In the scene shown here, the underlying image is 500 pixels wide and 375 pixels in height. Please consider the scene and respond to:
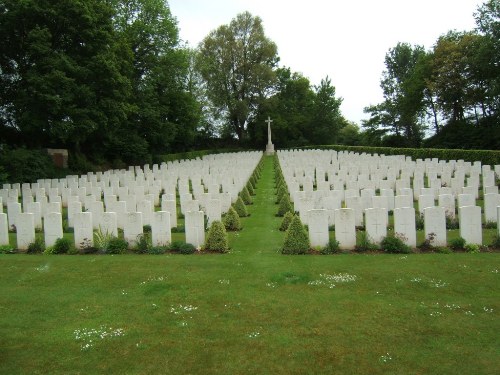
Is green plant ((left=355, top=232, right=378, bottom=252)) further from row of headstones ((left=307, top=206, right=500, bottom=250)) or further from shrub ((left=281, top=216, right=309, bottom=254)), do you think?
shrub ((left=281, top=216, right=309, bottom=254))

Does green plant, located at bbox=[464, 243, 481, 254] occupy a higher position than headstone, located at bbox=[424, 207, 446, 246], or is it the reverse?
headstone, located at bbox=[424, 207, 446, 246]

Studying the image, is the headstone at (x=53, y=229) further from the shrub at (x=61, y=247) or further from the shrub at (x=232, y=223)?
the shrub at (x=232, y=223)

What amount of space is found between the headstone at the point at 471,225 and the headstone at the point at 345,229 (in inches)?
86.7

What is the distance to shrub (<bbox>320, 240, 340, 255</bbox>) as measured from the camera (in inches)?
353

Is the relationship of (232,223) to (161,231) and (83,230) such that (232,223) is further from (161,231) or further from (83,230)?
(83,230)

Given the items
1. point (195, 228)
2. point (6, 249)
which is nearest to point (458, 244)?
point (195, 228)

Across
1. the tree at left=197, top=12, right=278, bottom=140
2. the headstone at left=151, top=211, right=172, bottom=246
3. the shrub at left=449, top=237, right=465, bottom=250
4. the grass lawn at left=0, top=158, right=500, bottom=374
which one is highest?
the tree at left=197, top=12, right=278, bottom=140

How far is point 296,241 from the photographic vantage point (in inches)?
354

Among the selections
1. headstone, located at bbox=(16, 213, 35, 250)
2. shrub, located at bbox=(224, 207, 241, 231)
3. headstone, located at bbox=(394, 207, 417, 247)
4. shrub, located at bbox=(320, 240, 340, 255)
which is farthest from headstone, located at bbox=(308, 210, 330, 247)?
headstone, located at bbox=(16, 213, 35, 250)

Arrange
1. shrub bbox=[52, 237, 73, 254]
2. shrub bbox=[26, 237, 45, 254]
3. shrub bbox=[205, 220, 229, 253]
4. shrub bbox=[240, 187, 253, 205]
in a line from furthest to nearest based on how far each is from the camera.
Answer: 1. shrub bbox=[240, 187, 253, 205]
2. shrub bbox=[26, 237, 45, 254]
3. shrub bbox=[52, 237, 73, 254]
4. shrub bbox=[205, 220, 229, 253]

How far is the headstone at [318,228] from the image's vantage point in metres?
9.21

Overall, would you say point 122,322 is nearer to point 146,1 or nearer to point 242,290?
point 242,290

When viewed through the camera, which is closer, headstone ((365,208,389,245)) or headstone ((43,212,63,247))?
headstone ((365,208,389,245))

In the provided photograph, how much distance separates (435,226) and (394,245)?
97 centimetres
